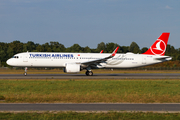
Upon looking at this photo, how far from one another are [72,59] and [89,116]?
29225 millimetres

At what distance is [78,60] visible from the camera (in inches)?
1550

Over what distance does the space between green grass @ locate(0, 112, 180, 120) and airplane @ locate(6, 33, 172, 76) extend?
26.0 meters

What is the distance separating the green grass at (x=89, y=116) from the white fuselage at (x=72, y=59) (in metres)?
28.0

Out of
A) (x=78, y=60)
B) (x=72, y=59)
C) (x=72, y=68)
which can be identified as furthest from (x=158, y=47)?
(x=72, y=68)

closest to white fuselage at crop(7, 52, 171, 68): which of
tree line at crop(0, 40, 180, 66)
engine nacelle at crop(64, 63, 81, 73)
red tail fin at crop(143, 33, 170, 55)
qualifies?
red tail fin at crop(143, 33, 170, 55)

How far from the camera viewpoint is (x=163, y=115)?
34.3 feet

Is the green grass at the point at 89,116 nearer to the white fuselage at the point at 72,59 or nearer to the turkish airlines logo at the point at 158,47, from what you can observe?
the white fuselage at the point at 72,59

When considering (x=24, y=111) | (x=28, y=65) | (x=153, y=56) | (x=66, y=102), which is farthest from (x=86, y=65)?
(x=24, y=111)

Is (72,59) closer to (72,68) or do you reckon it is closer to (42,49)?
(72,68)

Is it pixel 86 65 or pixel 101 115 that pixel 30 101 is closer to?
pixel 101 115

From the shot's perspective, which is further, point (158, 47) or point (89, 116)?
point (158, 47)

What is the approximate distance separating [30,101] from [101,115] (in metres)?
5.75

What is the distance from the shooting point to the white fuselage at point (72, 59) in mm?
38000

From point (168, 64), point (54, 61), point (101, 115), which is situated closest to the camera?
point (101, 115)
